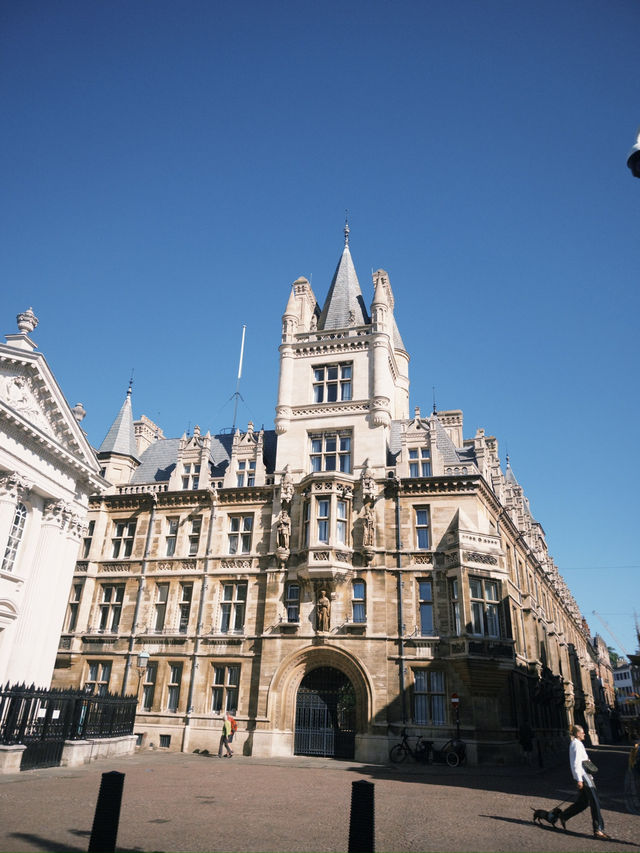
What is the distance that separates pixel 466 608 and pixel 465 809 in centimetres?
1408

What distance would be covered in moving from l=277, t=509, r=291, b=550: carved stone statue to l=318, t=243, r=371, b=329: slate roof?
1280 cm

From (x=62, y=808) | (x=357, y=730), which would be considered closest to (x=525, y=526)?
(x=357, y=730)

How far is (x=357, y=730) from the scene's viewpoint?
27875 millimetres

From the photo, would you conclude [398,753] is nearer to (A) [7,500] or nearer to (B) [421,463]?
(B) [421,463]

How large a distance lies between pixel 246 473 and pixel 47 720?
57.8 feet

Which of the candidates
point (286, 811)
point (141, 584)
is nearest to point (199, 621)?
point (141, 584)

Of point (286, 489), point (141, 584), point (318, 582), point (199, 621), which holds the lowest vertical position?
point (199, 621)

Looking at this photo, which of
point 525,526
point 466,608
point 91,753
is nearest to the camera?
point 91,753

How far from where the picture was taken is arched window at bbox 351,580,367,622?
97.6 ft

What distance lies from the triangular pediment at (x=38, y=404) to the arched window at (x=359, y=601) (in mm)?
14830

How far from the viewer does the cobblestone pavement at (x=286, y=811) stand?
1034cm

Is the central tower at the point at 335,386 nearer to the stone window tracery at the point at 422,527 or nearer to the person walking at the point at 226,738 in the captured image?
the stone window tracery at the point at 422,527

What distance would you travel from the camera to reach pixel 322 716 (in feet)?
97.1

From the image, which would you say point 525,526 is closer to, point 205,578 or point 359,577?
point 359,577
